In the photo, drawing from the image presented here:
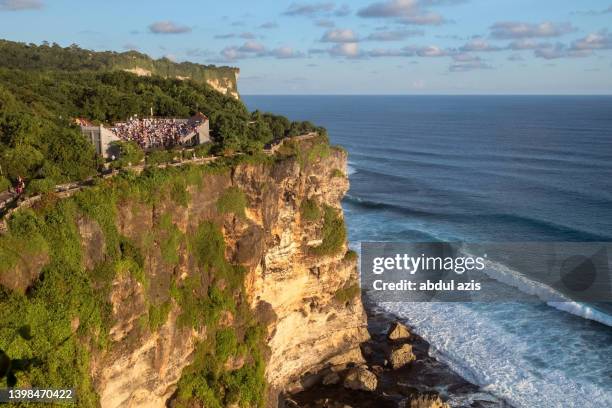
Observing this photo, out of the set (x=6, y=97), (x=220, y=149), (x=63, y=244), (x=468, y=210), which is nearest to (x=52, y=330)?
(x=63, y=244)

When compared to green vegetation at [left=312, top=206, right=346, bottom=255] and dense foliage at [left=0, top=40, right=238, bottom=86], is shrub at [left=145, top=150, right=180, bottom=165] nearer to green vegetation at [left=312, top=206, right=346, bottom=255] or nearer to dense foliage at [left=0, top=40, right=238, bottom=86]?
green vegetation at [left=312, top=206, right=346, bottom=255]

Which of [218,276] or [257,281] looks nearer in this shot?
[218,276]

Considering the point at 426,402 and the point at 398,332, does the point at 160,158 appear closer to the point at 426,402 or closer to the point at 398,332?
the point at 426,402

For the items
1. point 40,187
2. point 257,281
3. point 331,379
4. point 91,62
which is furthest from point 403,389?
point 91,62

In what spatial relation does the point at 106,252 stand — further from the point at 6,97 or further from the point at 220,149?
the point at 6,97

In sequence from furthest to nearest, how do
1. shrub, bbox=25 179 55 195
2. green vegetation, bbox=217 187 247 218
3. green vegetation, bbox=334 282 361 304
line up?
green vegetation, bbox=334 282 361 304 → green vegetation, bbox=217 187 247 218 → shrub, bbox=25 179 55 195

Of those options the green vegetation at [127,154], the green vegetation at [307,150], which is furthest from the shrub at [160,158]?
the green vegetation at [307,150]

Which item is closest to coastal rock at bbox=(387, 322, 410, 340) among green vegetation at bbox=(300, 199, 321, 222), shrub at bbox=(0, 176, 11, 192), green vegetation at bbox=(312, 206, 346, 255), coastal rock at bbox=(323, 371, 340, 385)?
coastal rock at bbox=(323, 371, 340, 385)
